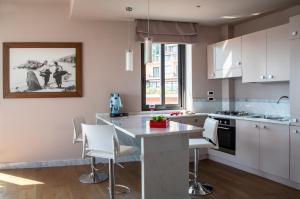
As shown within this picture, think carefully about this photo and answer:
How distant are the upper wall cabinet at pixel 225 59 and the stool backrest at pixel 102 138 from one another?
2.77 m

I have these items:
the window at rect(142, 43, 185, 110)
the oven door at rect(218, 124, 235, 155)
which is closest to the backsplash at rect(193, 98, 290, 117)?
the window at rect(142, 43, 185, 110)

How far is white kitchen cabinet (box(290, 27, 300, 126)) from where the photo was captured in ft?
12.3

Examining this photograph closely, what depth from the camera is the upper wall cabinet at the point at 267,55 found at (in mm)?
4148

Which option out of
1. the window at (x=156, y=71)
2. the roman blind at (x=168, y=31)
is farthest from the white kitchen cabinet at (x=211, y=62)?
the window at (x=156, y=71)

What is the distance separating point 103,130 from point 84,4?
1983 millimetres

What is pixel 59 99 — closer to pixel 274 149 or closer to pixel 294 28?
pixel 274 149

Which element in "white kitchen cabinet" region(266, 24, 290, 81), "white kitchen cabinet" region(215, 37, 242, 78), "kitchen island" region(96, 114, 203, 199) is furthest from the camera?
"white kitchen cabinet" region(215, 37, 242, 78)

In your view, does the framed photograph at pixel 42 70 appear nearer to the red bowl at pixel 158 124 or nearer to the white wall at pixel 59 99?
the white wall at pixel 59 99

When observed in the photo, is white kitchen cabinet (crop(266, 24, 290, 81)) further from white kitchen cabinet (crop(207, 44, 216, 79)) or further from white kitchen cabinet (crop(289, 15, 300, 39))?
white kitchen cabinet (crop(207, 44, 216, 79))

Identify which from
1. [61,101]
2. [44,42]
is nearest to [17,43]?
[44,42]

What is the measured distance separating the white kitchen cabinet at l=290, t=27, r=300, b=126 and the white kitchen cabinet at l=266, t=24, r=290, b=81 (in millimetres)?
246

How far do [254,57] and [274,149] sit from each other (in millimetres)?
1440

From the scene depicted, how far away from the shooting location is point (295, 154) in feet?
12.5

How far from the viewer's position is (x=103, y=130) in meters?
3.12
